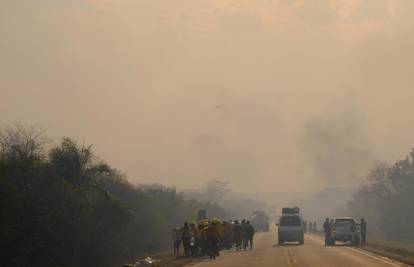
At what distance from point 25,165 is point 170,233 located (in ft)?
121

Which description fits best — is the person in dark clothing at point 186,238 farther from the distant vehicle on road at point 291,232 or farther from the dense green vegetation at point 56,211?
the distant vehicle on road at point 291,232

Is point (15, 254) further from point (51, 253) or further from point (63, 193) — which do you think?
point (63, 193)

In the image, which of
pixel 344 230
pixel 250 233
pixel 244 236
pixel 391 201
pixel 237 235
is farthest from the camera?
pixel 391 201

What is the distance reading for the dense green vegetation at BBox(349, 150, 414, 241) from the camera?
116894 millimetres

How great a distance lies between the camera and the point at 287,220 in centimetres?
7112

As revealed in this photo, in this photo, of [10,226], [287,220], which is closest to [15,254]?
[10,226]

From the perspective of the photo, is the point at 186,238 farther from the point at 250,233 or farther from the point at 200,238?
the point at 250,233

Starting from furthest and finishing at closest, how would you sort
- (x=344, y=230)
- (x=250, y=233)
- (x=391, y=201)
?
(x=391, y=201) → (x=344, y=230) → (x=250, y=233)

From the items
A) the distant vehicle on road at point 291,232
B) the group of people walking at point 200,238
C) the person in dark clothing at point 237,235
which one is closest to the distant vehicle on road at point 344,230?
the distant vehicle on road at point 291,232

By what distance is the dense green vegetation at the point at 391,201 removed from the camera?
4602 inches

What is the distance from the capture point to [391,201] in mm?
126250

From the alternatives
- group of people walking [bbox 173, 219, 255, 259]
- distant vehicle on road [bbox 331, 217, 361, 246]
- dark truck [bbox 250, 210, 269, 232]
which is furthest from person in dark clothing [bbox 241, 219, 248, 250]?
dark truck [bbox 250, 210, 269, 232]

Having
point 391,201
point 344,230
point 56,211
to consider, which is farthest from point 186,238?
point 391,201

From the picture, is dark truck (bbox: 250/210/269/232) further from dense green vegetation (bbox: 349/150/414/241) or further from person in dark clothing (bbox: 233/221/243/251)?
person in dark clothing (bbox: 233/221/243/251)
